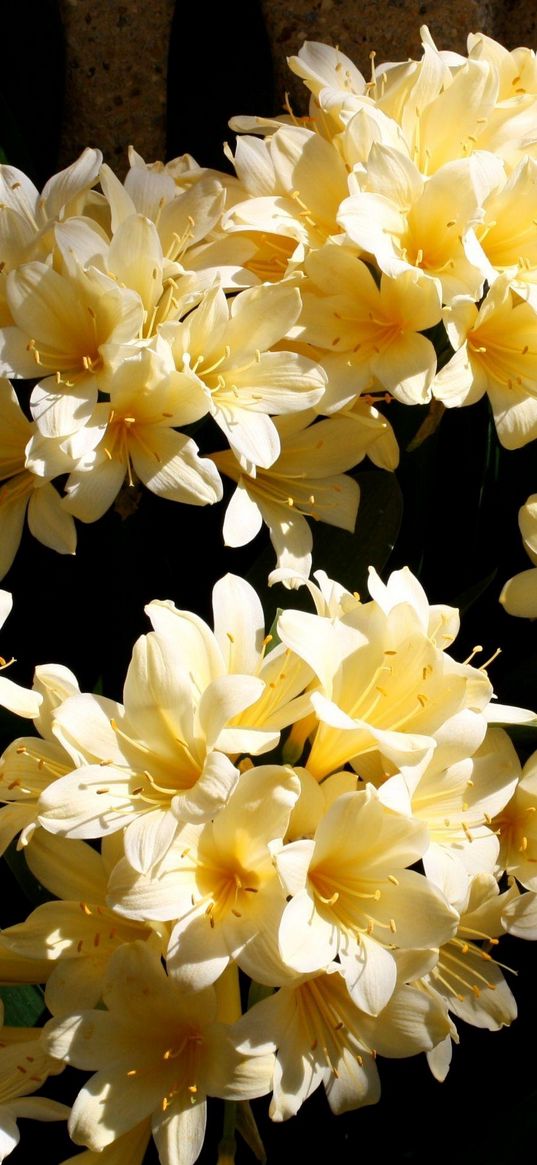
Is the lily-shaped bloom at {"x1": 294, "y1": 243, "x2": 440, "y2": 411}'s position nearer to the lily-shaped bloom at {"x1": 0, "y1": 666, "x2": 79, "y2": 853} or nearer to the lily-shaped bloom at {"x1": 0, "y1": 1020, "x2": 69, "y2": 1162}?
the lily-shaped bloom at {"x1": 0, "y1": 666, "x2": 79, "y2": 853}

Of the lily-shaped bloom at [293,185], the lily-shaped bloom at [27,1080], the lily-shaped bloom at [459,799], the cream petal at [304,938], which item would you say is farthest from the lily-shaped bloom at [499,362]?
the lily-shaped bloom at [27,1080]

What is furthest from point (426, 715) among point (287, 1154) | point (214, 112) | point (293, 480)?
point (214, 112)

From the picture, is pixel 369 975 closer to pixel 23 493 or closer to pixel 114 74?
pixel 23 493

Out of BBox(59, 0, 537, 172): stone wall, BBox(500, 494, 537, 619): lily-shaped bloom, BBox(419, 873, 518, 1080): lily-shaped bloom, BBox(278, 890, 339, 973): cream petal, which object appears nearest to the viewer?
BBox(278, 890, 339, 973): cream petal

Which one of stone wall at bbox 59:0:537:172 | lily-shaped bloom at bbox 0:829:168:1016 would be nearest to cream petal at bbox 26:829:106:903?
lily-shaped bloom at bbox 0:829:168:1016

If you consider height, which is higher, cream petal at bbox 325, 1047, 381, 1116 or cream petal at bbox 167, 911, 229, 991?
cream petal at bbox 167, 911, 229, 991

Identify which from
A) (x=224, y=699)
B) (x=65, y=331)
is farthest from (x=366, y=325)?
(x=224, y=699)
